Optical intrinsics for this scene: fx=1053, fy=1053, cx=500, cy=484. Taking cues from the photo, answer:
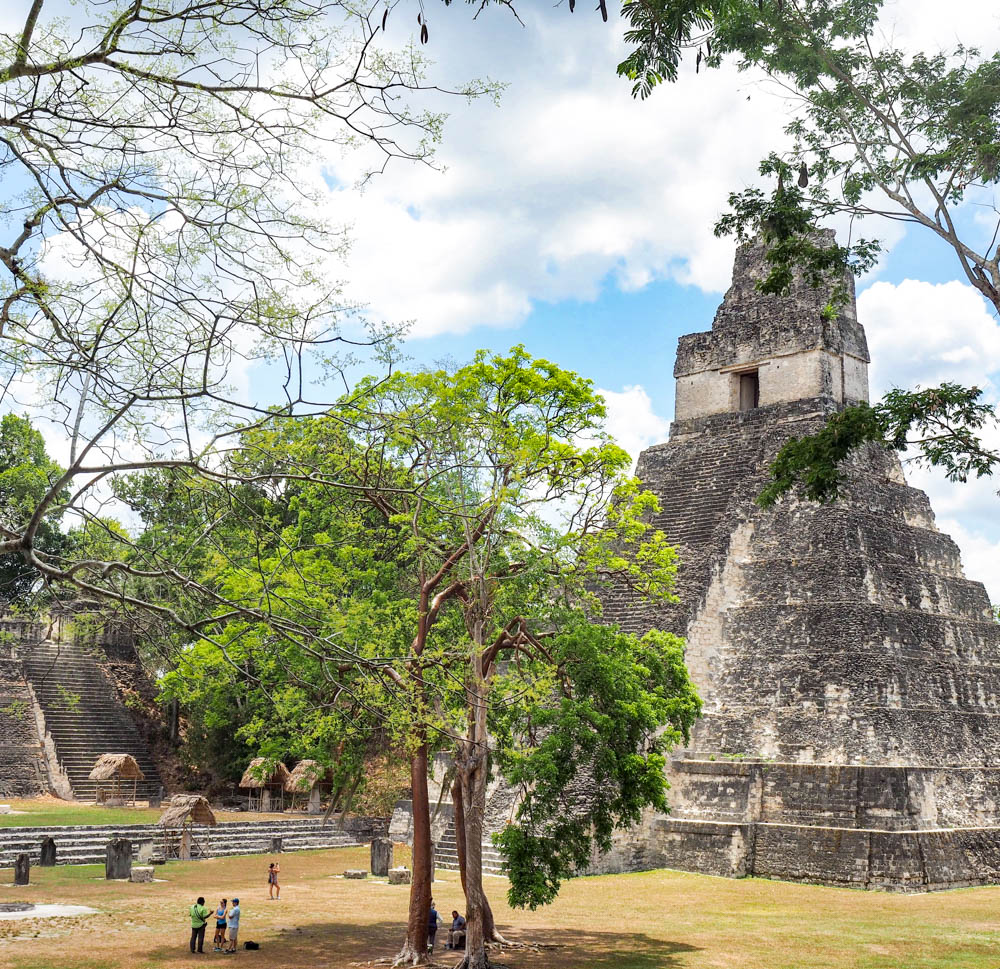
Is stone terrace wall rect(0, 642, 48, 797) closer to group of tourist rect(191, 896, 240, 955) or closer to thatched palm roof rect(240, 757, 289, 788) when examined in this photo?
thatched palm roof rect(240, 757, 289, 788)

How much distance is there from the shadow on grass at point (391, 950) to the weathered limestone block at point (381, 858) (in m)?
4.27

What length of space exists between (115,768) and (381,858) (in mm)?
7662

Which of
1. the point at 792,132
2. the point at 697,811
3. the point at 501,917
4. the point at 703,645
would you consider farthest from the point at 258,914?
the point at 792,132

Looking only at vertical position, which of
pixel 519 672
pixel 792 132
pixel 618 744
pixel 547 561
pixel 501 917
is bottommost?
pixel 501 917

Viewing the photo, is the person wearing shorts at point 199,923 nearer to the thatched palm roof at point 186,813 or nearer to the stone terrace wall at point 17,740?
the thatched palm roof at point 186,813

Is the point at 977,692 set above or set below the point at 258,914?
above

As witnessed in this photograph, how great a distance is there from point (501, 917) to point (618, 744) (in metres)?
3.22

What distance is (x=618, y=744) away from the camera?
983 centimetres

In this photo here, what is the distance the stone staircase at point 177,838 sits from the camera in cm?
1556

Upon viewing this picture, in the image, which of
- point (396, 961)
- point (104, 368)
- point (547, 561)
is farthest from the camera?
point (547, 561)

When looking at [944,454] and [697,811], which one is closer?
[944,454]

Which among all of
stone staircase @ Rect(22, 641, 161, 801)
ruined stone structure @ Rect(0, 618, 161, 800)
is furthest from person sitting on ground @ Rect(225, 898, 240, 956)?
stone staircase @ Rect(22, 641, 161, 801)

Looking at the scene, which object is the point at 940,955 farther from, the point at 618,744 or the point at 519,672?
the point at 519,672

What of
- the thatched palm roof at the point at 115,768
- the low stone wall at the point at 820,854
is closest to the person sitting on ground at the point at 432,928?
the low stone wall at the point at 820,854
